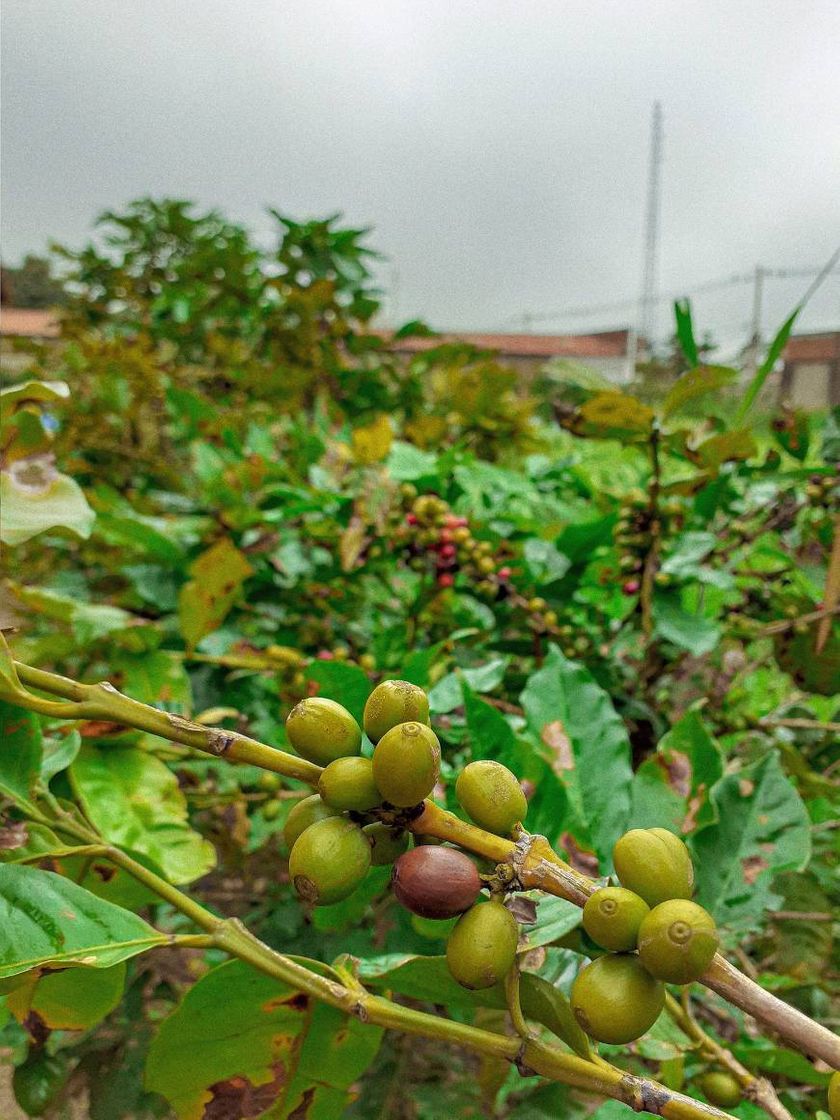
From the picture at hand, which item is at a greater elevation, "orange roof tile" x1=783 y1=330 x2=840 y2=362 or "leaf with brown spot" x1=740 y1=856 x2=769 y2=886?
"orange roof tile" x1=783 y1=330 x2=840 y2=362

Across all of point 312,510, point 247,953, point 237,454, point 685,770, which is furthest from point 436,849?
point 237,454

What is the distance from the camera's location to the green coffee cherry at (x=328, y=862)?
31 centimetres

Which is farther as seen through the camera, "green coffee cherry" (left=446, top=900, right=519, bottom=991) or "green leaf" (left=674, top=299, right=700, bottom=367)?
"green leaf" (left=674, top=299, right=700, bottom=367)

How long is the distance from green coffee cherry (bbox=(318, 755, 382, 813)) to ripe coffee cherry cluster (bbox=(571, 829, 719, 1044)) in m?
0.09

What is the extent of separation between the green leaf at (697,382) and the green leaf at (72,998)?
64 centimetres

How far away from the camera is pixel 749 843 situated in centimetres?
62

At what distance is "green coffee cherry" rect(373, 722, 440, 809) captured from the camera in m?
0.30

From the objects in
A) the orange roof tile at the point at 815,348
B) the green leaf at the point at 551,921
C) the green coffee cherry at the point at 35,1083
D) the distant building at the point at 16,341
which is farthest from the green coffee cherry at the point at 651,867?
the orange roof tile at the point at 815,348

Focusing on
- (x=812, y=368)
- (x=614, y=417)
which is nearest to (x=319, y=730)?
(x=614, y=417)

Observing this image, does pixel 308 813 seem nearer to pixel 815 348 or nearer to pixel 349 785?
pixel 349 785

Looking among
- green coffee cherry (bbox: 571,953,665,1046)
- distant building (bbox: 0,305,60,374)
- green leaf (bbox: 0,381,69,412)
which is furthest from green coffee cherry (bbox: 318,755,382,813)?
distant building (bbox: 0,305,60,374)

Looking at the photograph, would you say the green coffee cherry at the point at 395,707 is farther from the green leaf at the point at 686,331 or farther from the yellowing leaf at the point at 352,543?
the yellowing leaf at the point at 352,543

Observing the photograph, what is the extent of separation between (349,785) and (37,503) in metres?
0.41

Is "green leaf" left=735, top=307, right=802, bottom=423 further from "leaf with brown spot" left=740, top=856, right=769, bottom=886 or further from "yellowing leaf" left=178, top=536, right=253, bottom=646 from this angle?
"yellowing leaf" left=178, top=536, right=253, bottom=646
